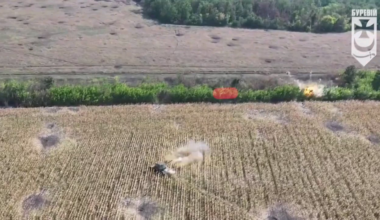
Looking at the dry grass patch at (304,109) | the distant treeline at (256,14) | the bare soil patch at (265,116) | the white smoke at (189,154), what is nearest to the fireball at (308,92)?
the dry grass patch at (304,109)

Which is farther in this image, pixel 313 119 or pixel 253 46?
pixel 253 46

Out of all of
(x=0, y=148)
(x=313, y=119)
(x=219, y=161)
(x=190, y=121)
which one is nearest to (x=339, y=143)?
(x=313, y=119)

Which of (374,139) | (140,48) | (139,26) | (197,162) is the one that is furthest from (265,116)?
(139,26)

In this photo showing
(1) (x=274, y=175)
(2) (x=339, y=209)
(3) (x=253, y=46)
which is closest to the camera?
(2) (x=339, y=209)

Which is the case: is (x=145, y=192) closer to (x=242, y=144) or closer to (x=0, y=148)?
(x=242, y=144)

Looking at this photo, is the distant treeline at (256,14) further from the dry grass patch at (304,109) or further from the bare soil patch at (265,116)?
the bare soil patch at (265,116)

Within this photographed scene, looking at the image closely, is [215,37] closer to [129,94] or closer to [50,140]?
[129,94]
